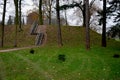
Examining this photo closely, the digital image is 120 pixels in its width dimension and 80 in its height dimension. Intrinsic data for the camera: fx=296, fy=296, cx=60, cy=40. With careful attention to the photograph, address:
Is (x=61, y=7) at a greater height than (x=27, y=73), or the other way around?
(x=61, y=7)

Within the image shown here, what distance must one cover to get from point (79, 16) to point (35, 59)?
50.0m

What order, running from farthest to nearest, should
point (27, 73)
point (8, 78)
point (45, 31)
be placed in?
point (45, 31) → point (27, 73) → point (8, 78)

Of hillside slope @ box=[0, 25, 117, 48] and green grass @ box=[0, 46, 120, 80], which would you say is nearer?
green grass @ box=[0, 46, 120, 80]

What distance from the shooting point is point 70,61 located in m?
19.9

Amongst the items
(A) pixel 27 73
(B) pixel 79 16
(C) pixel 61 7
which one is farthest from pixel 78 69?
(B) pixel 79 16

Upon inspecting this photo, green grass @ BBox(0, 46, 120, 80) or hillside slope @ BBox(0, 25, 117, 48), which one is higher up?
hillside slope @ BBox(0, 25, 117, 48)

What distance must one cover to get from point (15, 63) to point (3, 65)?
920 mm

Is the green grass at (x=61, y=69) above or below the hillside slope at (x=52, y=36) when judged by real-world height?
below

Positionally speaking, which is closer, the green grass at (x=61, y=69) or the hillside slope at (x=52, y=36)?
the green grass at (x=61, y=69)

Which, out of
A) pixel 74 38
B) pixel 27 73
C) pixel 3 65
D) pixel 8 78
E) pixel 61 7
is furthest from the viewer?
pixel 74 38

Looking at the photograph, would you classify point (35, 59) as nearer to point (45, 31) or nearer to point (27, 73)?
point (27, 73)

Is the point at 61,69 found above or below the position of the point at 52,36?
below

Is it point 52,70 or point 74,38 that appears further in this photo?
point 74,38

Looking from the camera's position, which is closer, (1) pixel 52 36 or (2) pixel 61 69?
(2) pixel 61 69
